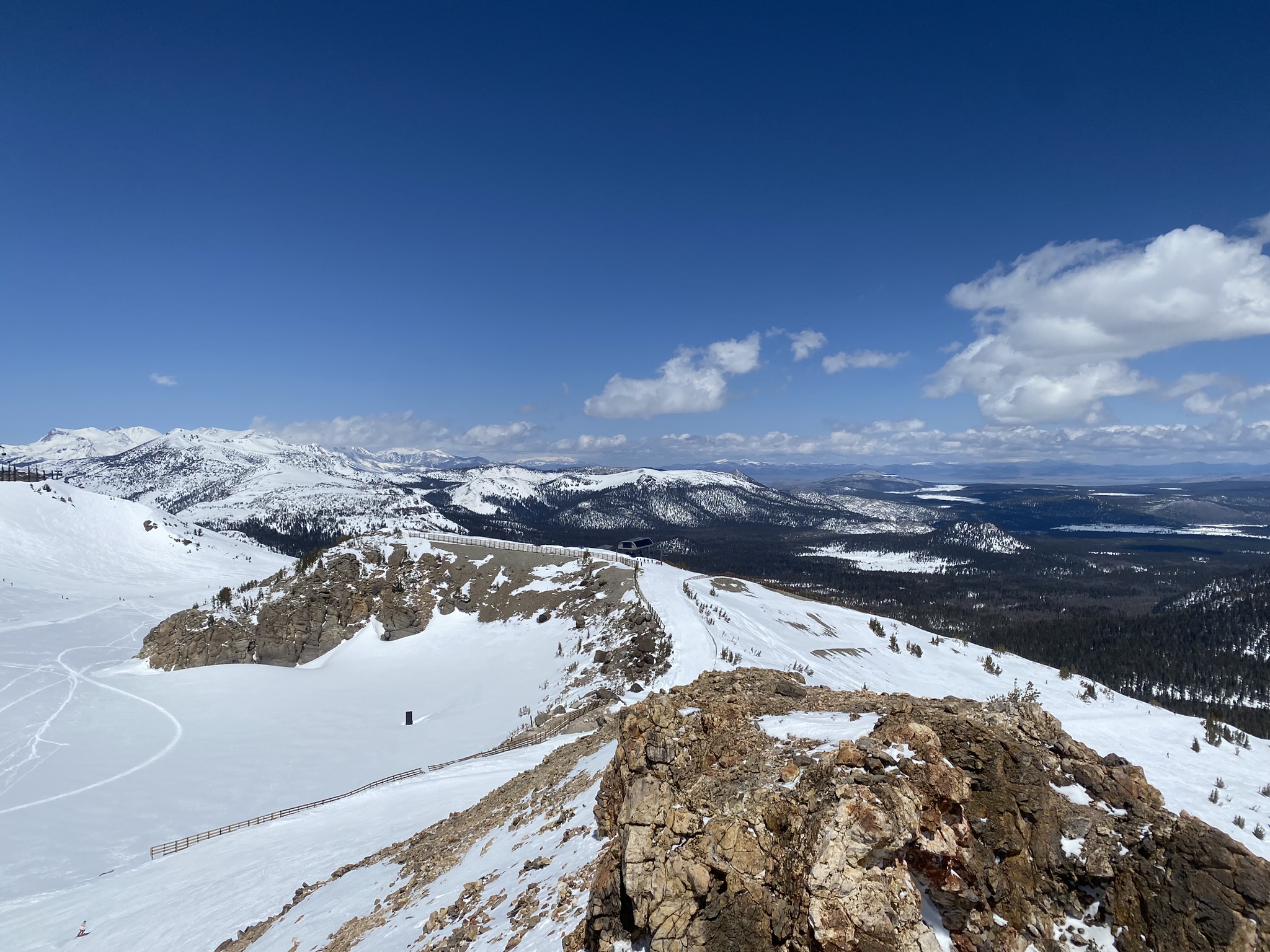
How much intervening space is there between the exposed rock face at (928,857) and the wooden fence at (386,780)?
2041cm

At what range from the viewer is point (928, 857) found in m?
6.55

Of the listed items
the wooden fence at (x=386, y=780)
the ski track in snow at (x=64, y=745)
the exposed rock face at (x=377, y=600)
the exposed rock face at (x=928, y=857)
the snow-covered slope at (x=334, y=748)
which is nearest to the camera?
the exposed rock face at (x=928, y=857)

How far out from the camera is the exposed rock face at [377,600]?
4709 centimetres

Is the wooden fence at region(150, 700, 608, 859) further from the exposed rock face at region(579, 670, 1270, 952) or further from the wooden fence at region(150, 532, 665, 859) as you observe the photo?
the exposed rock face at region(579, 670, 1270, 952)

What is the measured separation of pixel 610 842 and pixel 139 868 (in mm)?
23780

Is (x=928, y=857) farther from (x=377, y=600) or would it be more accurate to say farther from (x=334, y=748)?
(x=377, y=600)

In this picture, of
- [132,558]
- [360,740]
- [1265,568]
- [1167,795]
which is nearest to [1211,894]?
[1167,795]

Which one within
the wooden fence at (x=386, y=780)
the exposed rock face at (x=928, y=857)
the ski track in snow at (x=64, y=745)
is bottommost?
the ski track in snow at (x=64, y=745)

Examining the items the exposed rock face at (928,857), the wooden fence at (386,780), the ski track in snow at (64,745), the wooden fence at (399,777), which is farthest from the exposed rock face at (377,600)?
the exposed rock face at (928,857)

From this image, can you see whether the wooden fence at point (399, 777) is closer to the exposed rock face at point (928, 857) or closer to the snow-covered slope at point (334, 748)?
the snow-covered slope at point (334, 748)

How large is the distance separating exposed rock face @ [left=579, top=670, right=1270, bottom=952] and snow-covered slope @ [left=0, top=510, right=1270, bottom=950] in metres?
3.43

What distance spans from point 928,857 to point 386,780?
26.2 metres

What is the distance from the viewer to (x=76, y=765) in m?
31.0

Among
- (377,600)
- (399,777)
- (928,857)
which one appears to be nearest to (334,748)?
(399,777)
